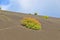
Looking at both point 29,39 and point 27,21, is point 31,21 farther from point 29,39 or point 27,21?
point 29,39

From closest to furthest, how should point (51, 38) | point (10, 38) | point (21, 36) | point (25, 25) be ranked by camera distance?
1. point (10, 38)
2. point (21, 36)
3. point (51, 38)
4. point (25, 25)

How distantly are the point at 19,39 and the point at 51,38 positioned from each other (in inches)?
123

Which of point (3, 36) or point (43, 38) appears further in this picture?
point (43, 38)

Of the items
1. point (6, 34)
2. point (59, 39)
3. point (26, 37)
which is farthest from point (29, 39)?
point (59, 39)

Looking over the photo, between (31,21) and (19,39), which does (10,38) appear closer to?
(19,39)

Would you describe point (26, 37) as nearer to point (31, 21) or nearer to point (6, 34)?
point (6, 34)

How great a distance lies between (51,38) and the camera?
17406 mm

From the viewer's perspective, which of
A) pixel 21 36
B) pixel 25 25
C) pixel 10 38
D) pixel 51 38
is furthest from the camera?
pixel 25 25

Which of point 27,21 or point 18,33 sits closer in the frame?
point 18,33

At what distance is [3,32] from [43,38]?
2.96m

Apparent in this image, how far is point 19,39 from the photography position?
1528 centimetres

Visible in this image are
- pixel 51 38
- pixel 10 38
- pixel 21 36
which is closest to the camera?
pixel 10 38

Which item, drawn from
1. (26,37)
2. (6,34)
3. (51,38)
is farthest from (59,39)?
(6,34)

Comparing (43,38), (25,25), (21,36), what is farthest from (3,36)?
(25,25)
